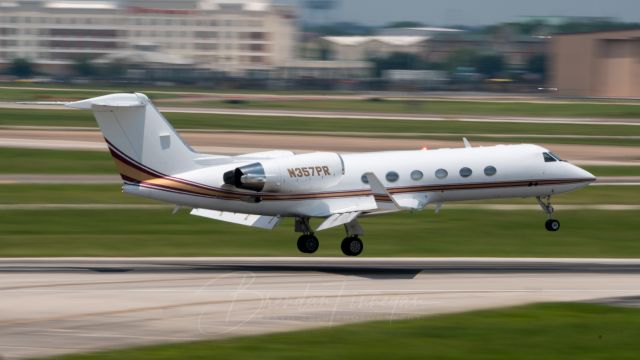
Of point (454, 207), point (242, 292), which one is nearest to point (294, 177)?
point (242, 292)

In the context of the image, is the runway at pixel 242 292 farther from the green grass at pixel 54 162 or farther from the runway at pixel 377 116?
the runway at pixel 377 116

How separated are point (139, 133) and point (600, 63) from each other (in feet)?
478

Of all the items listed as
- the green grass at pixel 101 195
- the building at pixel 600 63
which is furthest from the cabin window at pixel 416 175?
the building at pixel 600 63

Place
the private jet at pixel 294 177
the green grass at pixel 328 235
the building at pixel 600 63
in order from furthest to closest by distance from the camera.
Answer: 1. the building at pixel 600 63
2. the green grass at pixel 328 235
3. the private jet at pixel 294 177

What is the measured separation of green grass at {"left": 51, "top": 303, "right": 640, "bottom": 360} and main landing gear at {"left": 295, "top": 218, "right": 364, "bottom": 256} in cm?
1058

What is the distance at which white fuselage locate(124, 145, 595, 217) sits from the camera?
35531 mm

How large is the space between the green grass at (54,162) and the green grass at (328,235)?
18.8 meters

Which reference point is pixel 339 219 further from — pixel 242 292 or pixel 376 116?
pixel 376 116

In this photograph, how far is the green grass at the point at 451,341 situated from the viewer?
72.2 feet

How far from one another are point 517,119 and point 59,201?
77.5 m

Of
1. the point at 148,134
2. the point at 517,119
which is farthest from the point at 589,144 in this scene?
the point at 148,134

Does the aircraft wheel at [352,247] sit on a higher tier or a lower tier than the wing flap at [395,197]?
lower

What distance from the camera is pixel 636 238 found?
41438mm

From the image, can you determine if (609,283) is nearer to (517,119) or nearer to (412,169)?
(412,169)
